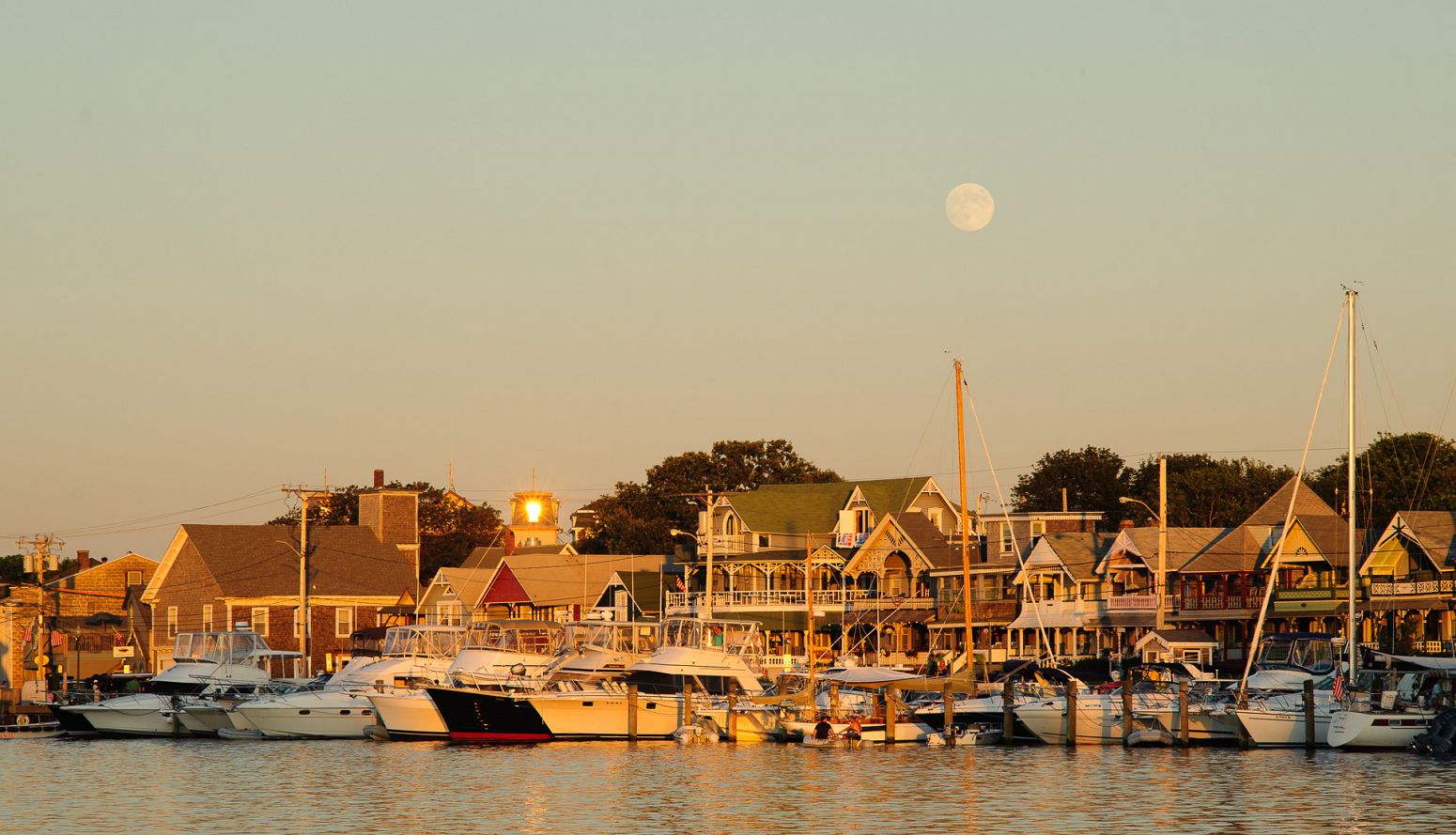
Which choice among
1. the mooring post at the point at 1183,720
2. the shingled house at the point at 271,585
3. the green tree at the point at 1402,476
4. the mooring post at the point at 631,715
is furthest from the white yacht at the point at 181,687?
the green tree at the point at 1402,476

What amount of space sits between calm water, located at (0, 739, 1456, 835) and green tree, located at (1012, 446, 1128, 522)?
269 feet

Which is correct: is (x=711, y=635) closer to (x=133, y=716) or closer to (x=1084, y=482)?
(x=133, y=716)

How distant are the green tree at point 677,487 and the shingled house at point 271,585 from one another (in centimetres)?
2208

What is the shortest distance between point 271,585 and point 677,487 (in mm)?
36795

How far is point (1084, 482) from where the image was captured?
470ft

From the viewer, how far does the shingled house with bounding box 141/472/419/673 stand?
109 m

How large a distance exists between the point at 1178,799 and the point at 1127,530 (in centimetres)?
5187

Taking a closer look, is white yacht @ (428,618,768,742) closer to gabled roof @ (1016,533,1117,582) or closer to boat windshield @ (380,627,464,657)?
boat windshield @ (380,627,464,657)

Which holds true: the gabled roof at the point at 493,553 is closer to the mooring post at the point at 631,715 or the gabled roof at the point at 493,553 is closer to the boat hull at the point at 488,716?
the boat hull at the point at 488,716

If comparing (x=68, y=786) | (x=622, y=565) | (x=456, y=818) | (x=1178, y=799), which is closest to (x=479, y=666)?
(x=68, y=786)

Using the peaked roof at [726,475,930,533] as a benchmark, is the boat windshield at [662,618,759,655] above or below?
below

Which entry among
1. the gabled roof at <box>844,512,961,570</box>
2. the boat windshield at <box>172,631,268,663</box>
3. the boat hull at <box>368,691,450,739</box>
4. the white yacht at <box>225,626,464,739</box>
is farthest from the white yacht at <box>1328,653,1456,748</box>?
the gabled roof at <box>844,512,961,570</box>

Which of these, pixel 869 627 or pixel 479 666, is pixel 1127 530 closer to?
pixel 869 627

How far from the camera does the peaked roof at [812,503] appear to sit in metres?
112
